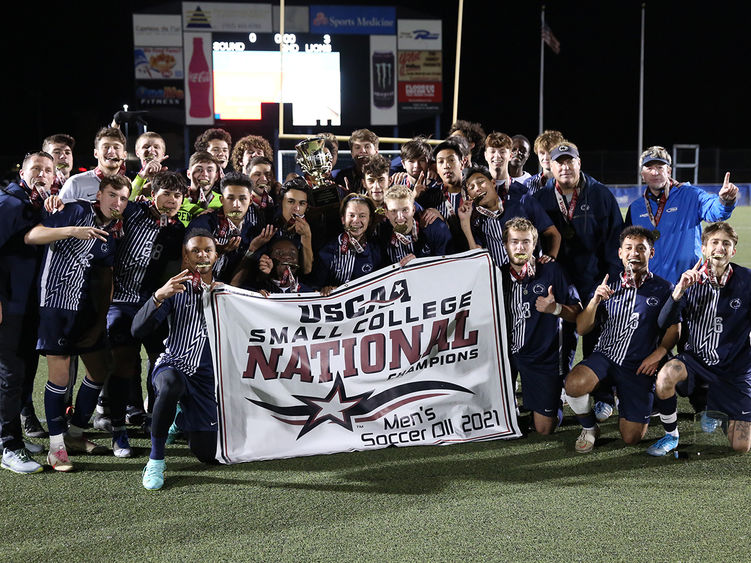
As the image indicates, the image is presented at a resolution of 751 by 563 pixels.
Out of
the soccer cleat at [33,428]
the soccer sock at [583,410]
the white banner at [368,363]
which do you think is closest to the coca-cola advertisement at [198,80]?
the soccer cleat at [33,428]

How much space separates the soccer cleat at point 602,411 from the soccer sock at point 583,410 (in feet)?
2.00

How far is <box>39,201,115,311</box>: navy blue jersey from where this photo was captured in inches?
172

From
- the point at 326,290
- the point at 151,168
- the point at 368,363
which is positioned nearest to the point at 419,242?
the point at 326,290

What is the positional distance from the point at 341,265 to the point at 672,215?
239 centimetres

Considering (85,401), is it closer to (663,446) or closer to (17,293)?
(17,293)

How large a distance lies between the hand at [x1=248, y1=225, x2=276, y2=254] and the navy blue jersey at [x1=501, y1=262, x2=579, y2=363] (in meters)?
1.53

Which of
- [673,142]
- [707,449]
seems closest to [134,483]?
[707,449]

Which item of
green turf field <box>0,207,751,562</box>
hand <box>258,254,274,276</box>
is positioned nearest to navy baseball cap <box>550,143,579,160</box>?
green turf field <box>0,207,751,562</box>

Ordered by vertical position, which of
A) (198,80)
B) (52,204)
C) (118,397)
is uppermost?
(198,80)

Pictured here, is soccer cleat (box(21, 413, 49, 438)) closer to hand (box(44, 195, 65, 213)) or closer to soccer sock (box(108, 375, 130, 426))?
soccer sock (box(108, 375, 130, 426))

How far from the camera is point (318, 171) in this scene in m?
5.09

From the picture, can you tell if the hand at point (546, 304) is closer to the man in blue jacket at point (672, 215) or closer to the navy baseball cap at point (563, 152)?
the navy baseball cap at point (563, 152)

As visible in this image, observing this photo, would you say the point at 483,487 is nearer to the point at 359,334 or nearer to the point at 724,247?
the point at 359,334

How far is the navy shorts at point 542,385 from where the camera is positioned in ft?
16.0
